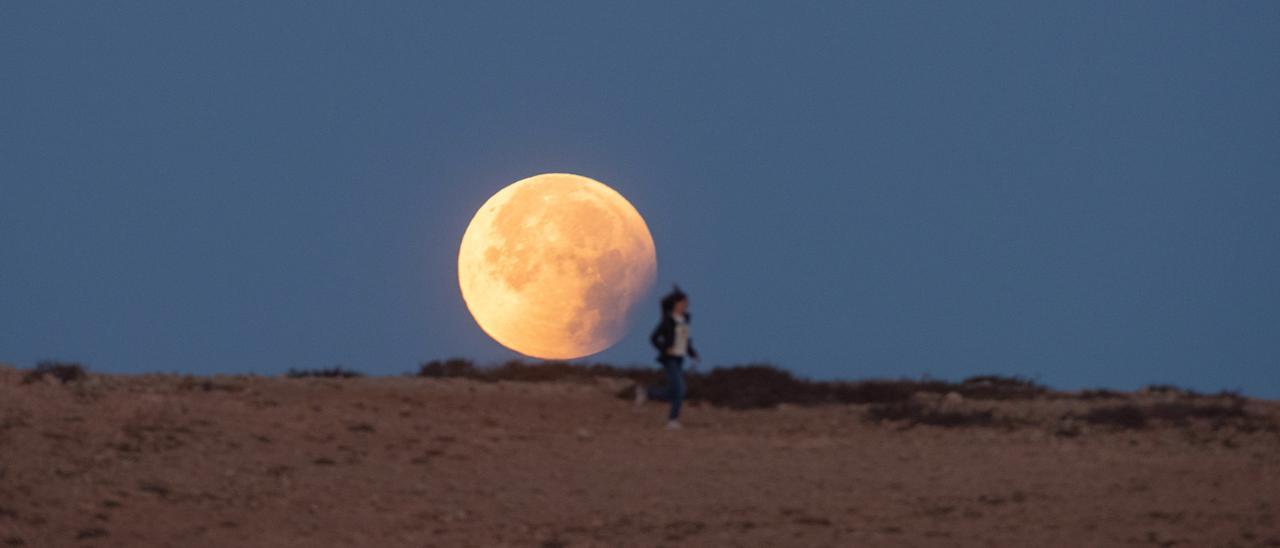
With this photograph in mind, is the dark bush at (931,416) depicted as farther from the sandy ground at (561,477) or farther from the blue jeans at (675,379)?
the blue jeans at (675,379)

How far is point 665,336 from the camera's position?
22203 millimetres

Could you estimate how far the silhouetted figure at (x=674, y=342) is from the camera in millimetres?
22094

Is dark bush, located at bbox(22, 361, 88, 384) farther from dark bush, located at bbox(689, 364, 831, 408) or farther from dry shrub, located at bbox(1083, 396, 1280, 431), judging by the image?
dry shrub, located at bbox(1083, 396, 1280, 431)

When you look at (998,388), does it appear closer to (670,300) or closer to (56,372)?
(670,300)

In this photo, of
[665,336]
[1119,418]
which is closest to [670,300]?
[665,336]

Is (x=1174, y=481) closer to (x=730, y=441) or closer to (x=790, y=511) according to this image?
(x=790, y=511)

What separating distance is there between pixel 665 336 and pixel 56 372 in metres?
9.54

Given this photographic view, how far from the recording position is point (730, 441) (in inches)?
840

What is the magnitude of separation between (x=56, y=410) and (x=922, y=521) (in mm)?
11073

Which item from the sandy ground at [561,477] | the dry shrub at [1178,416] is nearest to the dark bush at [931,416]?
the sandy ground at [561,477]

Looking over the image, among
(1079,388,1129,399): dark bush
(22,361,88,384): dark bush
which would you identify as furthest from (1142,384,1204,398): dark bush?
(22,361,88,384): dark bush

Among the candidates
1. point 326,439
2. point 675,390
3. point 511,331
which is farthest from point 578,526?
point 511,331

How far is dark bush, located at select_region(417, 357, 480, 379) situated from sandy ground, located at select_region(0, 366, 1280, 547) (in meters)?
5.02

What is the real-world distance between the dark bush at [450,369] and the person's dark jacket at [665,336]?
21.9 ft
